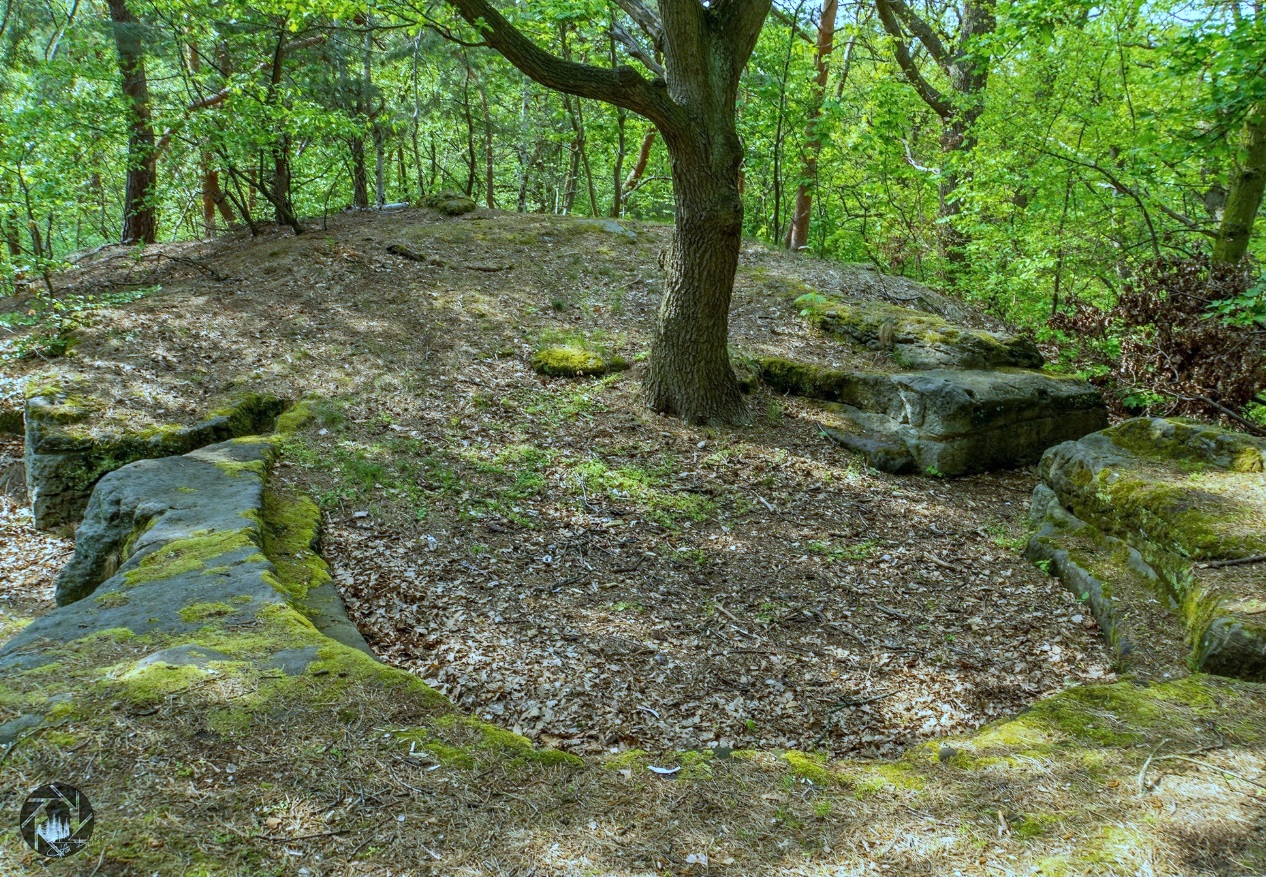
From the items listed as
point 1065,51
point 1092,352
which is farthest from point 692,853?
point 1065,51

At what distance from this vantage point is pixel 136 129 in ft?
31.0

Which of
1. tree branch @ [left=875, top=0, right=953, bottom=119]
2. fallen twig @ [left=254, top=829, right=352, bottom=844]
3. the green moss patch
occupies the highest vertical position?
tree branch @ [left=875, top=0, right=953, bottom=119]

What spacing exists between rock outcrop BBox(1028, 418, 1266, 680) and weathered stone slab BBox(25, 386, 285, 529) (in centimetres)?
716

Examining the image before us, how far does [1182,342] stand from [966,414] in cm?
199

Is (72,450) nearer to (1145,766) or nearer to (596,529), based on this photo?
(596,529)

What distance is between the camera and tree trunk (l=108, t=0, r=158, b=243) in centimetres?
971

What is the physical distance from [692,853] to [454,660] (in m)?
2.02

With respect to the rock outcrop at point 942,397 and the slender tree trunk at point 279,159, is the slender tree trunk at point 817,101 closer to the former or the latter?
the rock outcrop at point 942,397

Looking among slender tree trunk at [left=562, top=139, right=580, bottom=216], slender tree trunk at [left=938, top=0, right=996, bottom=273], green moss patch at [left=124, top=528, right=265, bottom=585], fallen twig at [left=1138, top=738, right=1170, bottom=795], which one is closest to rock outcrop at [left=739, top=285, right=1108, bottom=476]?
fallen twig at [left=1138, top=738, right=1170, bottom=795]

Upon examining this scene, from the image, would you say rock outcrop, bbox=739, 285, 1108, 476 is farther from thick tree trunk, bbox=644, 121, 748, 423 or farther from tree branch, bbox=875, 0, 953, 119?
tree branch, bbox=875, 0, 953, 119

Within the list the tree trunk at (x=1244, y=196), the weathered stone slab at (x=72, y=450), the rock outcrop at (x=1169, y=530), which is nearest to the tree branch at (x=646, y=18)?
the rock outcrop at (x=1169, y=530)

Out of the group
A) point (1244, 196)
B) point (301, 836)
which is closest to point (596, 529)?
point (301, 836)

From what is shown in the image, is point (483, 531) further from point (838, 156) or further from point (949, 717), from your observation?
point (838, 156)

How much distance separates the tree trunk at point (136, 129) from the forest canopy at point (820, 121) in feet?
0.15
